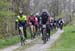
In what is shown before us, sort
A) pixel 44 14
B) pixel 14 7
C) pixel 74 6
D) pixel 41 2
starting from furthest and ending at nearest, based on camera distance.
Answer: pixel 74 6 < pixel 41 2 < pixel 14 7 < pixel 44 14

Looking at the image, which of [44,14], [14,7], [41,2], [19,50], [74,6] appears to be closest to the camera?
[19,50]

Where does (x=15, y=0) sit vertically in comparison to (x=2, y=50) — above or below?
above

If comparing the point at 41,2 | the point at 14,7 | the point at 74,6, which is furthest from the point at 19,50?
the point at 74,6

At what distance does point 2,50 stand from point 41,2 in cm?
7225

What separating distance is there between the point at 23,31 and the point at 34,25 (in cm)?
516

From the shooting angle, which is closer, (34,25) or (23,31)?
(23,31)

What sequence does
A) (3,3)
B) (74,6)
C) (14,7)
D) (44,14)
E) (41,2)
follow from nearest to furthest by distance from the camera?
(44,14), (3,3), (14,7), (41,2), (74,6)

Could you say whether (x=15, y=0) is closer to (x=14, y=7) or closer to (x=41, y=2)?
(x=14, y=7)

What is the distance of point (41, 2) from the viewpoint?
89.5 meters

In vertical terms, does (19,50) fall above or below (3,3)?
below

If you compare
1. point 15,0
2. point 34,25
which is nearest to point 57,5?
point 15,0

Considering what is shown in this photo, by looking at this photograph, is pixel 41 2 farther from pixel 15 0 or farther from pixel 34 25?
pixel 34 25

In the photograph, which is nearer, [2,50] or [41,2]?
[2,50]

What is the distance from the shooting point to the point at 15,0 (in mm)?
43531
